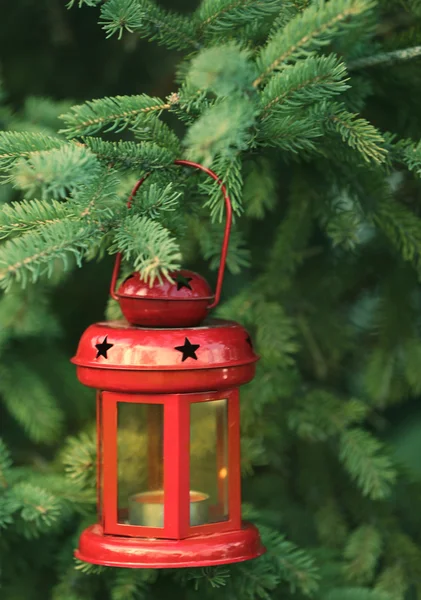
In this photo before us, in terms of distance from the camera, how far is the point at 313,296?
2.10 meters

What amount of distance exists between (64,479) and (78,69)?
1.19m

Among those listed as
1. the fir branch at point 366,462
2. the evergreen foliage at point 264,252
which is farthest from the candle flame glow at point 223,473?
the fir branch at point 366,462

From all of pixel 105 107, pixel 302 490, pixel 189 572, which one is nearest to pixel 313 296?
pixel 302 490

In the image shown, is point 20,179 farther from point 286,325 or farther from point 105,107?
point 286,325

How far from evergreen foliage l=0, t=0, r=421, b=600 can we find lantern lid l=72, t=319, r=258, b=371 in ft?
0.41

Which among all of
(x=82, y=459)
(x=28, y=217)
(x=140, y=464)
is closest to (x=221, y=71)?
(x=28, y=217)

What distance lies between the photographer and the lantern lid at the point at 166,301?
4.30ft

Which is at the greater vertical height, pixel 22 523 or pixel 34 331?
pixel 34 331

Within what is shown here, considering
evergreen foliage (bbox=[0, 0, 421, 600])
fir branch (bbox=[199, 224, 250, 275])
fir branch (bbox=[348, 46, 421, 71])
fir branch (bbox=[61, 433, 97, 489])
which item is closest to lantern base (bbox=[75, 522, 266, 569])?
evergreen foliage (bbox=[0, 0, 421, 600])

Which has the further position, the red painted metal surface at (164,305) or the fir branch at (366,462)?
the fir branch at (366,462)

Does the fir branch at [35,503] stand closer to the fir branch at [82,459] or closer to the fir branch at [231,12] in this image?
the fir branch at [82,459]

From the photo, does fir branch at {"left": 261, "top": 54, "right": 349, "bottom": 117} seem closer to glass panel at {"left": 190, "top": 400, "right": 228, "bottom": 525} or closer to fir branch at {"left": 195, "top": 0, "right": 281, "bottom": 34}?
fir branch at {"left": 195, "top": 0, "right": 281, "bottom": 34}

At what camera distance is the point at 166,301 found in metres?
1.31

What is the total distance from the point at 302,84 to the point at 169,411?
49 cm
